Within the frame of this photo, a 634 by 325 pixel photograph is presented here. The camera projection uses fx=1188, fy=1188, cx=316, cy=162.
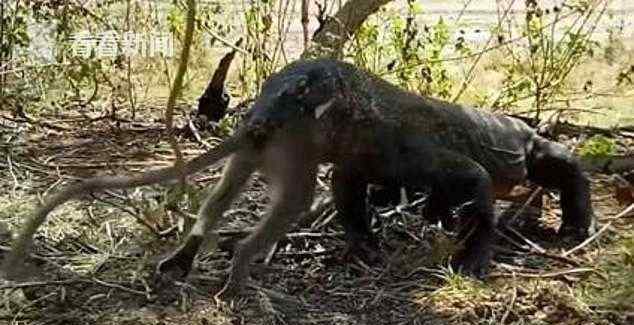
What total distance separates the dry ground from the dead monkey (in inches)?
5.2

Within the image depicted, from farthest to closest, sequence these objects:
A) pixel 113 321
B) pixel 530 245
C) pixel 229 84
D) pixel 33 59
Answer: pixel 229 84, pixel 33 59, pixel 530 245, pixel 113 321

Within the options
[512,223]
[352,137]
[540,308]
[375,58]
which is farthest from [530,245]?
[375,58]

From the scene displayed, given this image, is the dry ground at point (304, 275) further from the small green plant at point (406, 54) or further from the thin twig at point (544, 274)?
the small green plant at point (406, 54)

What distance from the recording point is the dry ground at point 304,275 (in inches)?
151

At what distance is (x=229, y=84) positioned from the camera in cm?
774

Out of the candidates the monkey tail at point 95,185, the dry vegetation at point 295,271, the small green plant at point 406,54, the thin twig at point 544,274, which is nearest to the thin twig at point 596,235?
the dry vegetation at point 295,271

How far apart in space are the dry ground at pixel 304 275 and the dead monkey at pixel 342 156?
13 cm

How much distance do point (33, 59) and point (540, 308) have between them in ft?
13.8

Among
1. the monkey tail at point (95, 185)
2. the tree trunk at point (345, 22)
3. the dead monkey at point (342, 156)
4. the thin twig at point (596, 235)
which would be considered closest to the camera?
the monkey tail at point (95, 185)

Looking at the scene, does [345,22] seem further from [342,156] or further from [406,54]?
[342,156]

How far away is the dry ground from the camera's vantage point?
12.6 ft

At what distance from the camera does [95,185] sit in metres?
3.72

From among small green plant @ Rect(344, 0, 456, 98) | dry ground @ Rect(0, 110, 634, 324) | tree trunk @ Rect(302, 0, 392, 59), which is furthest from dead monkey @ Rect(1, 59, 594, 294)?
small green plant @ Rect(344, 0, 456, 98)

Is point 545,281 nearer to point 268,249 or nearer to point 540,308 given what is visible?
point 540,308
